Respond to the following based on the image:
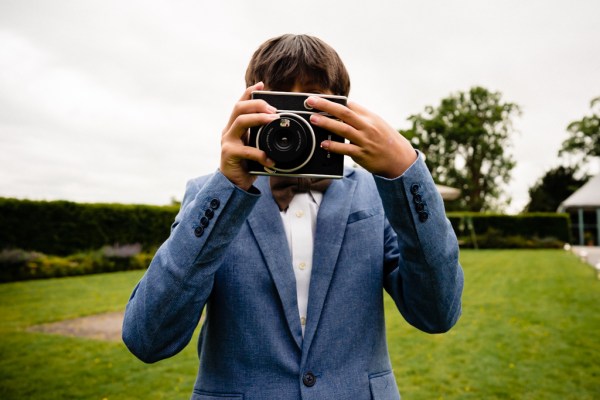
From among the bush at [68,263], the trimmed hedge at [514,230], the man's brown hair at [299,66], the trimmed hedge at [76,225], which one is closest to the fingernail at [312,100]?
the man's brown hair at [299,66]

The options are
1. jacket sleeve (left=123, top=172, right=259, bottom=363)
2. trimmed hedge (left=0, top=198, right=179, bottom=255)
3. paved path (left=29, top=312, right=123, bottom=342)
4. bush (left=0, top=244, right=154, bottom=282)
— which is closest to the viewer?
jacket sleeve (left=123, top=172, right=259, bottom=363)

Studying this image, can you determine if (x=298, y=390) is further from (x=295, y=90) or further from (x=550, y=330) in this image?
(x=550, y=330)

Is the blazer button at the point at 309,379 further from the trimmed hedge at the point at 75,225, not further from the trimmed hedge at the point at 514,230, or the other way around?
the trimmed hedge at the point at 514,230

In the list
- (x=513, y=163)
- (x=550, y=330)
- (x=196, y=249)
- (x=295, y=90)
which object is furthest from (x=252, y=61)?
(x=513, y=163)

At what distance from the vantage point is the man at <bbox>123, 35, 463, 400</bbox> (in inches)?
45.4

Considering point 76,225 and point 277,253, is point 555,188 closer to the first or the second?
point 76,225

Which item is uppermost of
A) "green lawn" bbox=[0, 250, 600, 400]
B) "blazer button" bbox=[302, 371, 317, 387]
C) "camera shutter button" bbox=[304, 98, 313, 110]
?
"camera shutter button" bbox=[304, 98, 313, 110]

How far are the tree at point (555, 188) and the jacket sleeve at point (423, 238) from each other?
153ft

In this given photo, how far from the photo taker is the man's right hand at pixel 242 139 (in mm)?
1148

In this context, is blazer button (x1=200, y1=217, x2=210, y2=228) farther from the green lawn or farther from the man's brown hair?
the green lawn

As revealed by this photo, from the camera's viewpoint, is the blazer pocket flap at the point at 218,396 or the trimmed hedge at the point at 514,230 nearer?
the blazer pocket flap at the point at 218,396

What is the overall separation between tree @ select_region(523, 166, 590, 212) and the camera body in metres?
46.8

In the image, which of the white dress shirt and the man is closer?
the man

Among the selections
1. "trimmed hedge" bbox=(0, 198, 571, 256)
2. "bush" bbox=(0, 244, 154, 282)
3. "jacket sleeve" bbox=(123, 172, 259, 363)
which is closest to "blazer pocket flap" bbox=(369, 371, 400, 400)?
"jacket sleeve" bbox=(123, 172, 259, 363)
